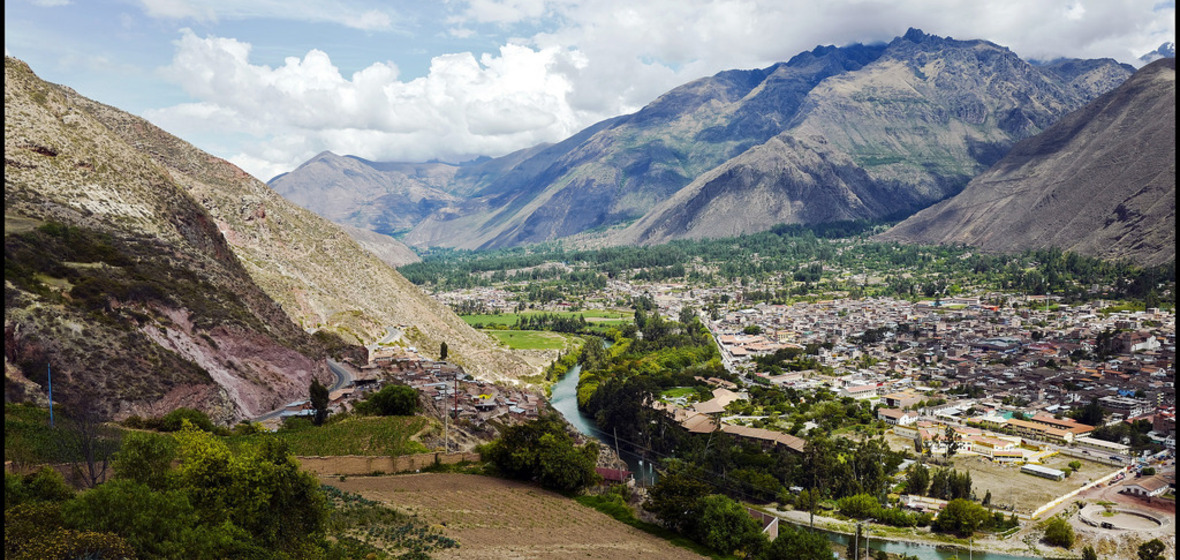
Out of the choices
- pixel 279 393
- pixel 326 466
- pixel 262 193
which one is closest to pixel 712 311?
pixel 262 193

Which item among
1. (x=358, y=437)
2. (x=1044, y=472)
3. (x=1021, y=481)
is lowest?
(x=1021, y=481)

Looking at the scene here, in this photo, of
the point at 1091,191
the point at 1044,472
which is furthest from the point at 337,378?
the point at 1091,191

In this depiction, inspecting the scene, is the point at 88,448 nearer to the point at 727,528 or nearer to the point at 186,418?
the point at 186,418

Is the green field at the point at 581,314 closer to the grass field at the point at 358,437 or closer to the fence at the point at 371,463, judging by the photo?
the grass field at the point at 358,437

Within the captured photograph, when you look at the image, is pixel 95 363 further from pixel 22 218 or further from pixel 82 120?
pixel 82 120

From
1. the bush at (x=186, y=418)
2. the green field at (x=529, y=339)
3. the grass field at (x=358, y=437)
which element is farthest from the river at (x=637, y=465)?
the bush at (x=186, y=418)

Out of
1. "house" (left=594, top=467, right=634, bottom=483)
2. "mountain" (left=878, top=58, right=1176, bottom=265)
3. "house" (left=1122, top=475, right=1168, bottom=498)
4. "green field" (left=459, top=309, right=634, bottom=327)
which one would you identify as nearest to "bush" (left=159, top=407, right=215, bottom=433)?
"house" (left=594, top=467, right=634, bottom=483)

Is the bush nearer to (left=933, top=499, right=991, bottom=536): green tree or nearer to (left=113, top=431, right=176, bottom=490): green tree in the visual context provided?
(left=113, top=431, right=176, bottom=490): green tree
